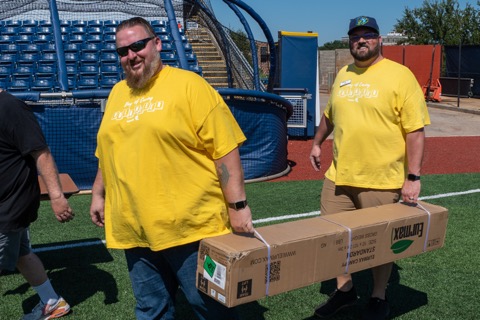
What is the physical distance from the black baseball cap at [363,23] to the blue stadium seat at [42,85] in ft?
34.6

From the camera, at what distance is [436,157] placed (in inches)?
444

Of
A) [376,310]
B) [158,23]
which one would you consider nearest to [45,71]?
[158,23]

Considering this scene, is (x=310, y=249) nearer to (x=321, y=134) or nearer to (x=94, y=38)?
(x=321, y=134)

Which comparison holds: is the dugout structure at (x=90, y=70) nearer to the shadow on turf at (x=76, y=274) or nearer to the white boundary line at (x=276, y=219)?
the white boundary line at (x=276, y=219)

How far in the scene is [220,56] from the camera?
16.9 m

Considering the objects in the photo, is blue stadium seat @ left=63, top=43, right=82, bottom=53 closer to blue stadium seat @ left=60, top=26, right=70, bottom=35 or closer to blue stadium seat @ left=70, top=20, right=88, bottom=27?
blue stadium seat @ left=60, top=26, right=70, bottom=35

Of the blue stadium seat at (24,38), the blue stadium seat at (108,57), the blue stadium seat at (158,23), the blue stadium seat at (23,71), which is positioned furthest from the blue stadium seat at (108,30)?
the blue stadium seat at (23,71)

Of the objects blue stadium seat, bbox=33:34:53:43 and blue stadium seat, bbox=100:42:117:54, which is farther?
blue stadium seat, bbox=33:34:53:43

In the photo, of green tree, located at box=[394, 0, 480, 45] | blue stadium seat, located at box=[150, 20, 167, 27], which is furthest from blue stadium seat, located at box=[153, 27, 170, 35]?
green tree, located at box=[394, 0, 480, 45]

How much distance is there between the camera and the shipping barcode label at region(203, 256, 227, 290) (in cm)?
260

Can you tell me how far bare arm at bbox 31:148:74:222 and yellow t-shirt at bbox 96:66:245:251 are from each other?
2.44ft

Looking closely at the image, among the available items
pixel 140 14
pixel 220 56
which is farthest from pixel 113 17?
pixel 220 56

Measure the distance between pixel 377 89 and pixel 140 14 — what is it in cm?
1271

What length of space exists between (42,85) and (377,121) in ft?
36.3
